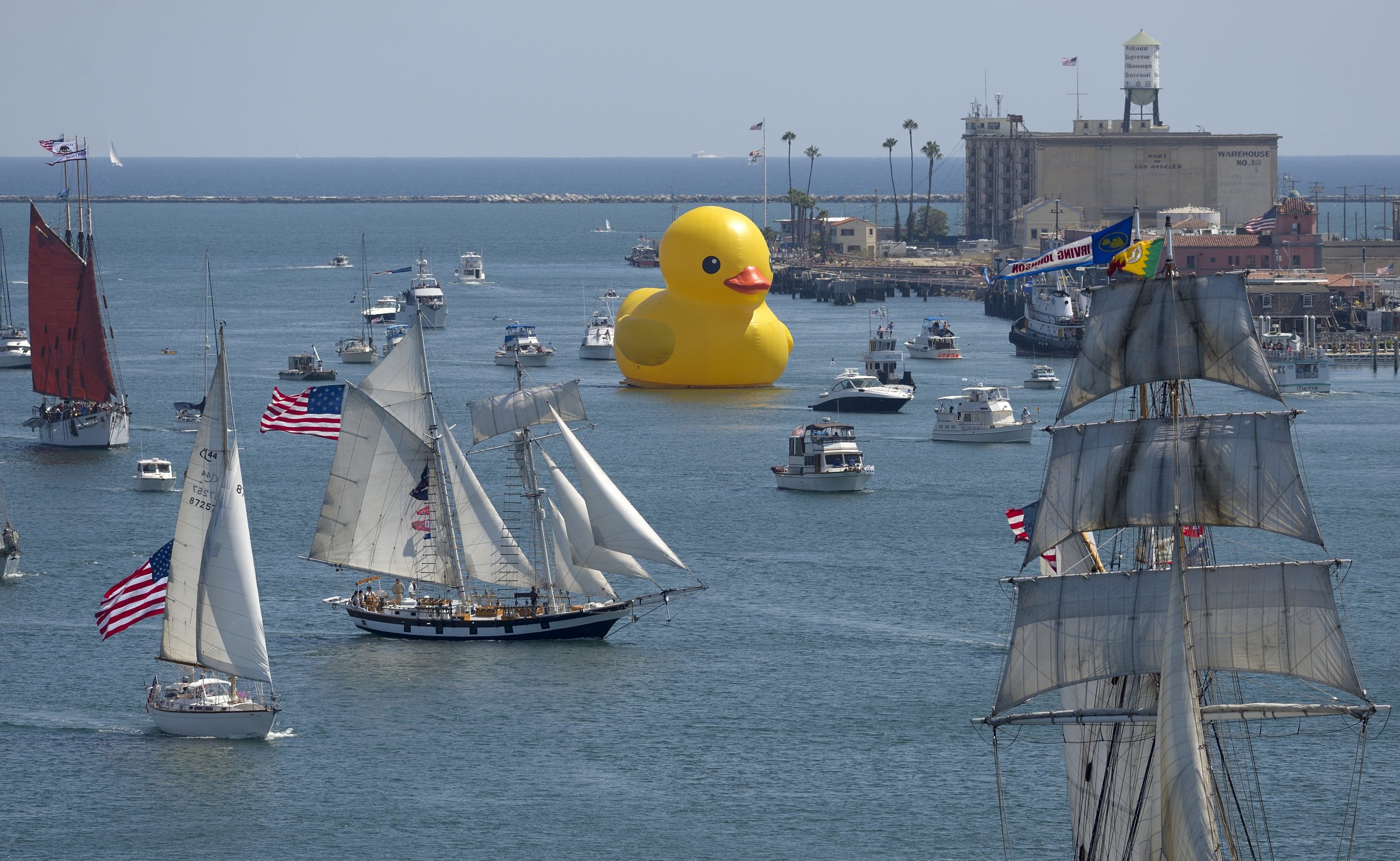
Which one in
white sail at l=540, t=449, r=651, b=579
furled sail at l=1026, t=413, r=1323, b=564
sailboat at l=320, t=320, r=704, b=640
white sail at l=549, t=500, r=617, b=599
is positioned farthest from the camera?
white sail at l=549, t=500, r=617, b=599

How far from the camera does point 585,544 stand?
5528cm

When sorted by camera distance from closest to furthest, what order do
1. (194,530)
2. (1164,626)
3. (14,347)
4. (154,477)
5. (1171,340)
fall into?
(1164,626) < (1171,340) < (194,530) < (154,477) < (14,347)

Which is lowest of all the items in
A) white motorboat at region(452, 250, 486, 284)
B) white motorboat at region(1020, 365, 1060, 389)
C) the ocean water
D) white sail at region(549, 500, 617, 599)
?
the ocean water

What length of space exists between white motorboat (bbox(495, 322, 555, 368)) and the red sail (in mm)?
25270

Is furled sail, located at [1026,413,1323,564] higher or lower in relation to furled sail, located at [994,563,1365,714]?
higher

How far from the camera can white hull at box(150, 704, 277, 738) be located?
152ft

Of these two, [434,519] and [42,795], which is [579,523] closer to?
[434,519]

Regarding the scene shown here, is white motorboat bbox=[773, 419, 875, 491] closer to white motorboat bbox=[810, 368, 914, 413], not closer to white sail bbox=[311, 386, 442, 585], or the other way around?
white motorboat bbox=[810, 368, 914, 413]

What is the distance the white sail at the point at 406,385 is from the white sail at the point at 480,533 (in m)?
1.08

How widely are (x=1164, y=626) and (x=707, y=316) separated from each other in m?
58.7

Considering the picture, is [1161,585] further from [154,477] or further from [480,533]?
[154,477]

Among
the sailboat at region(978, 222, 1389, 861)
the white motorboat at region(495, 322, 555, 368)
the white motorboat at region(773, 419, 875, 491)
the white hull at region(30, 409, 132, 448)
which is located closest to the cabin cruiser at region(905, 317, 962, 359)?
the white motorboat at region(495, 322, 555, 368)

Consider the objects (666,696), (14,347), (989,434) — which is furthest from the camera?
(14,347)

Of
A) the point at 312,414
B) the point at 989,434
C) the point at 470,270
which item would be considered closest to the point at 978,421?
the point at 989,434
